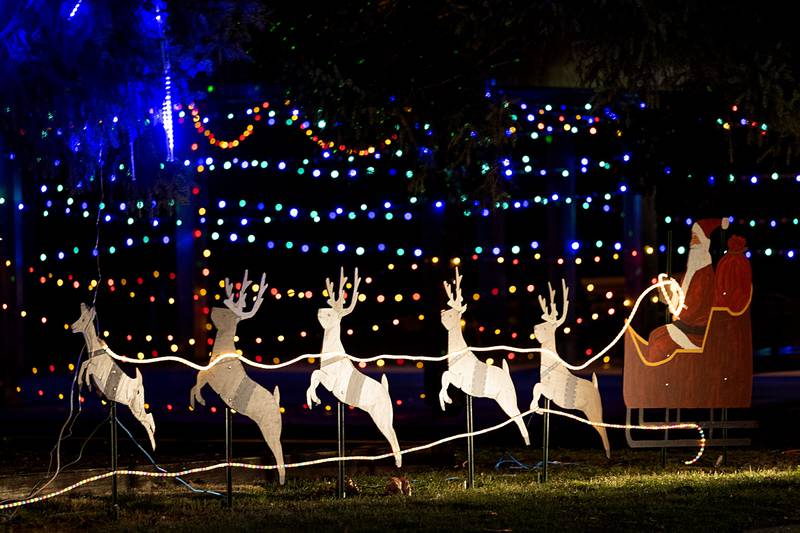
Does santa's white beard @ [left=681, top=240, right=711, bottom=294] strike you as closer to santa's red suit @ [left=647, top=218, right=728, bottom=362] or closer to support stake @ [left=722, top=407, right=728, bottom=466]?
santa's red suit @ [left=647, top=218, right=728, bottom=362]

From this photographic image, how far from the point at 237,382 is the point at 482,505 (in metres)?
1.84

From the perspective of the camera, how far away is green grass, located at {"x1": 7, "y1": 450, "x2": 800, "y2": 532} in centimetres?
793

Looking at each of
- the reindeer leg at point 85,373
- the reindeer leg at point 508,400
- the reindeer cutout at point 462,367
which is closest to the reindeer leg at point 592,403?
the reindeer leg at point 508,400

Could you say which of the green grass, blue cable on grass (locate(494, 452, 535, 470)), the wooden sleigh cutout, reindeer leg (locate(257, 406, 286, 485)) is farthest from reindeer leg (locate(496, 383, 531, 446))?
reindeer leg (locate(257, 406, 286, 485))

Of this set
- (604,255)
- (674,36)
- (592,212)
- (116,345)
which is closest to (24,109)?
(674,36)

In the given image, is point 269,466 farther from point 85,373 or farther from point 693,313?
point 693,313

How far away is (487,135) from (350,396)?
4.29m

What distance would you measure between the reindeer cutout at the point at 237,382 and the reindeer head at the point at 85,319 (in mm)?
794

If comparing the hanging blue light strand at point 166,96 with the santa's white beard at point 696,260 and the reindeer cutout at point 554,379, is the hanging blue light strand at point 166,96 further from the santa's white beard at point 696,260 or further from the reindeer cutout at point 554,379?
the santa's white beard at point 696,260

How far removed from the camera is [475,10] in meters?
11.9

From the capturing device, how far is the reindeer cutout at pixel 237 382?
902 cm

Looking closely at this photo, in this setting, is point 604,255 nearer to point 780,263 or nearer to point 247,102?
point 780,263

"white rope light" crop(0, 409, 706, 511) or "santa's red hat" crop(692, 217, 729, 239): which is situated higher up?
"santa's red hat" crop(692, 217, 729, 239)

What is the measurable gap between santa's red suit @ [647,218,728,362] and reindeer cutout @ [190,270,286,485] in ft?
10.3
